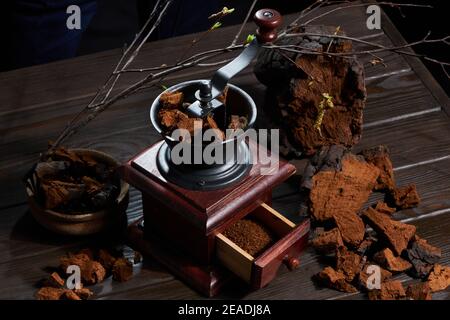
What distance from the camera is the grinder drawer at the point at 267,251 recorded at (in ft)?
5.36

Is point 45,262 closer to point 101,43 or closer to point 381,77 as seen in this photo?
point 381,77

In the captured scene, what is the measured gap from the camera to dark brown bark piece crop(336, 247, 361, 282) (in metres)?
1.69

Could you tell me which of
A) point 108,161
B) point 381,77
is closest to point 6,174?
point 108,161

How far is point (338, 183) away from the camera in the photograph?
1.83 meters

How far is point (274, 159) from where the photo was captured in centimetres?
171

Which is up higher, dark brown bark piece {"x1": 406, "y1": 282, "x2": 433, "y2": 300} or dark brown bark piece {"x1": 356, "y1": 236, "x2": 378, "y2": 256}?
dark brown bark piece {"x1": 356, "y1": 236, "x2": 378, "y2": 256}

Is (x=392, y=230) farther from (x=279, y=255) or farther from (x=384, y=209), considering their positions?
(x=279, y=255)

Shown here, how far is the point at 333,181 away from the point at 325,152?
78 mm

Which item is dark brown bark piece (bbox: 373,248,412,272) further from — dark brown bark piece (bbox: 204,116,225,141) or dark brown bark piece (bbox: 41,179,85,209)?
dark brown bark piece (bbox: 41,179,85,209)

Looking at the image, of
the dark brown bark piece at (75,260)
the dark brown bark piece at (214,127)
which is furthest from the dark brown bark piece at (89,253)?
the dark brown bark piece at (214,127)

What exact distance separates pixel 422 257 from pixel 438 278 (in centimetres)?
5
